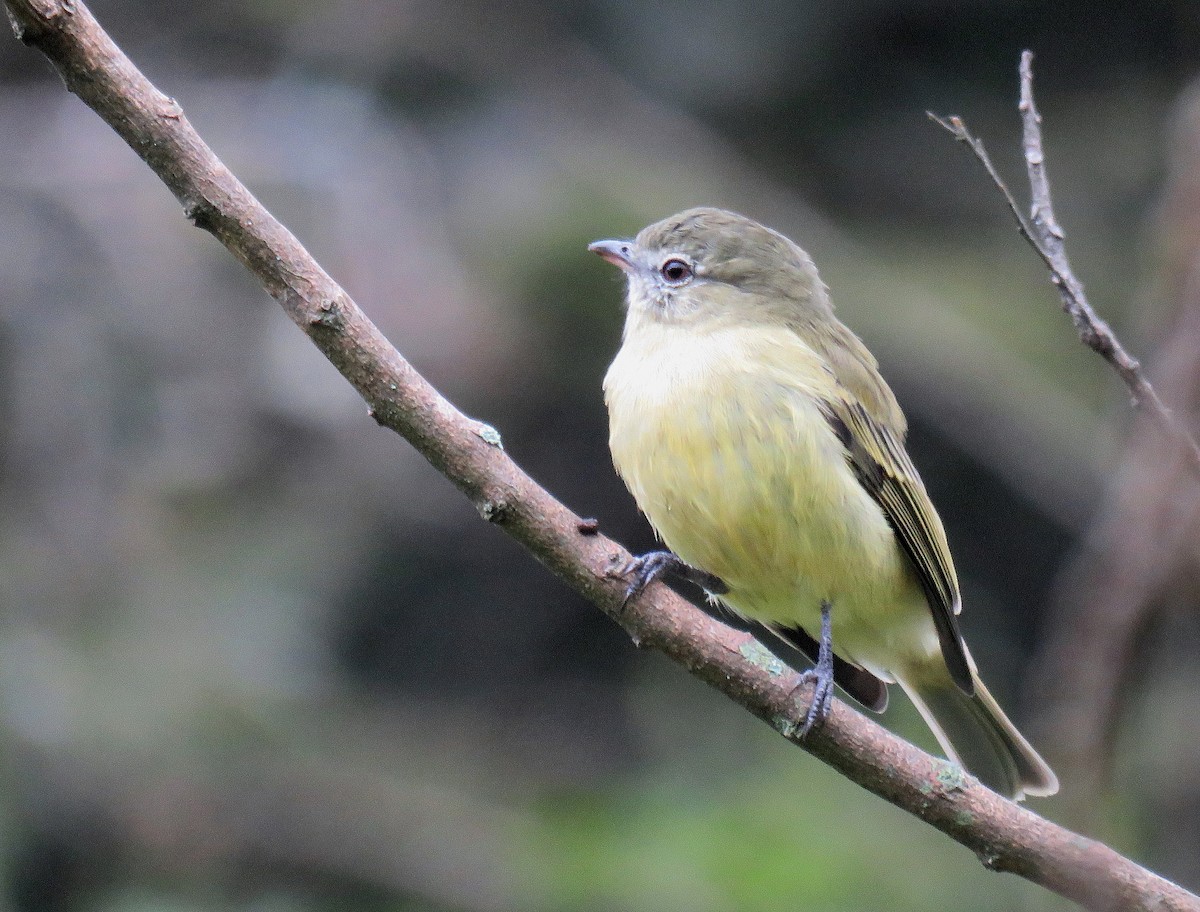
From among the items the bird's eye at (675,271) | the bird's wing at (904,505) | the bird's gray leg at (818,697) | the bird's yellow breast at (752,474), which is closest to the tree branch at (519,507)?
the bird's gray leg at (818,697)

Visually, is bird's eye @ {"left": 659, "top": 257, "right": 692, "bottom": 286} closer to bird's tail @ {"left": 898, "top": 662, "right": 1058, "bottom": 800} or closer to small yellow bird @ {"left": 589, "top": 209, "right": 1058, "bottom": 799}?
small yellow bird @ {"left": 589, "top": 209, "right": 1058, "bottom": 799}

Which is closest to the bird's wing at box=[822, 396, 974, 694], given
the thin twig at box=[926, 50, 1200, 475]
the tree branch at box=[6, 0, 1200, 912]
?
the tree branch at box=[6, 0, 1200, 912]

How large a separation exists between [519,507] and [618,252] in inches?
72.1

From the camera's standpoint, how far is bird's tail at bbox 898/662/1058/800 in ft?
13.2

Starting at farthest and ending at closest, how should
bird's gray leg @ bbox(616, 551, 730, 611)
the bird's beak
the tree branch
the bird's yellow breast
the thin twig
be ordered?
1. the bird's beak
2. the bird's yellow breast
3. bird's gray leg @ bbox(616, 551, 730, 611)
4. the tree branch
5. the thin twig

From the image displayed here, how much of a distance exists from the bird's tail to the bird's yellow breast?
451mm

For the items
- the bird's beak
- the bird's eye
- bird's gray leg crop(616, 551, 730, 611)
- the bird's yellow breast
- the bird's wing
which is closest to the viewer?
bird's gray leg crop(616, 551, 730, 611)

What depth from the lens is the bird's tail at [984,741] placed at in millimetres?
4016

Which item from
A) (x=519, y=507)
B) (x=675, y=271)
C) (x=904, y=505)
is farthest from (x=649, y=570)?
(x=675, y=271)

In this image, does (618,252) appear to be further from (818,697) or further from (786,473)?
(818,697)

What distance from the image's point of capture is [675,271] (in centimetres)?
435

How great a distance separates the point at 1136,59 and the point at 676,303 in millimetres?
5371

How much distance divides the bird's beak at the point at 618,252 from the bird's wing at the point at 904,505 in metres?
0.88

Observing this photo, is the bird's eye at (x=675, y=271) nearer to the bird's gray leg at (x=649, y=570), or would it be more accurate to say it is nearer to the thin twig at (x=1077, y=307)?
the bird's gray leg at (x=649, y=570)
